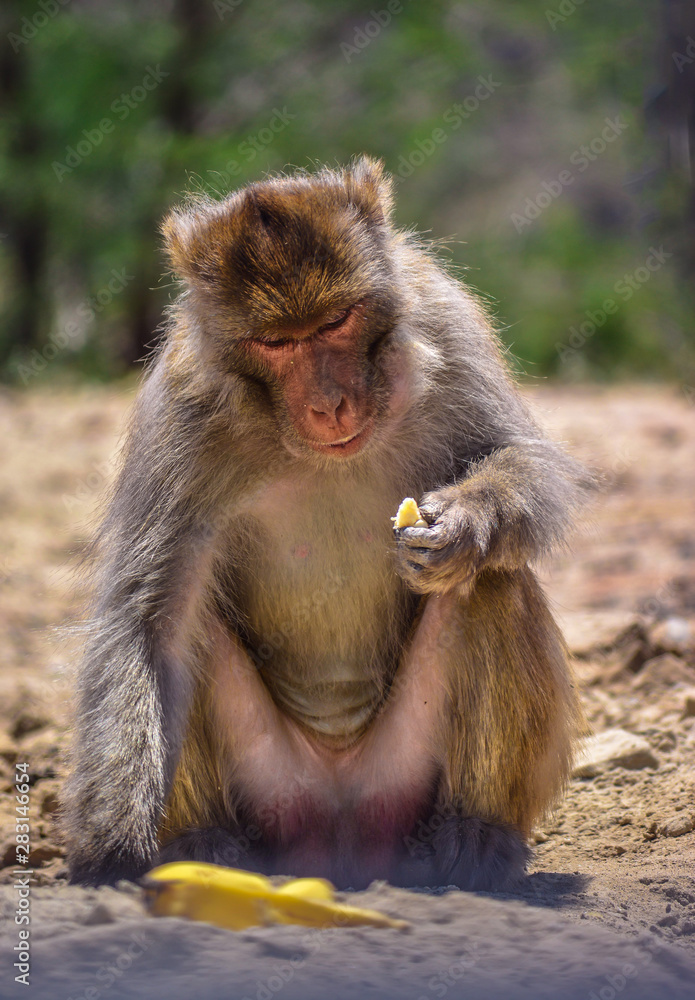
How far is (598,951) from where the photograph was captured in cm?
278

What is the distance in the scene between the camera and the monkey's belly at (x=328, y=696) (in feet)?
13.9

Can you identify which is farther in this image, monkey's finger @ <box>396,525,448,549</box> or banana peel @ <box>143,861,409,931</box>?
monkey's finger @ <box>396,525,448,549</box>

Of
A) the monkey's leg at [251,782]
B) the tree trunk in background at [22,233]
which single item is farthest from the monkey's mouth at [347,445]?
the tree trunk in background at [22,233]

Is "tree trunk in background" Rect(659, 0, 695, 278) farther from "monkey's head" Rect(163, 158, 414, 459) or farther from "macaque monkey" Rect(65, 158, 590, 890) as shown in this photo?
"monkey's head" Rect(163, 158, 414, 459)

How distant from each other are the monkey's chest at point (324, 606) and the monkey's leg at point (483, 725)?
199mm

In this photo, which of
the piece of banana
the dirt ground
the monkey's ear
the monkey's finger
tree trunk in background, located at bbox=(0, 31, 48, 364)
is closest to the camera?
the dirt ground

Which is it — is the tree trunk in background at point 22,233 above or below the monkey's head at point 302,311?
above

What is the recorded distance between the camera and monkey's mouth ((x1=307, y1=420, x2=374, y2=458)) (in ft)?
12.1

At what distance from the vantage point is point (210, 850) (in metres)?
3.83

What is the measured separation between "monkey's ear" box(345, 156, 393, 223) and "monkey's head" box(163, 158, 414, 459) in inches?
5.4

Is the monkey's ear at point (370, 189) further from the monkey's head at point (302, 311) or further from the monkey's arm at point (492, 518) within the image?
the monkey's arm at point (492, 518)

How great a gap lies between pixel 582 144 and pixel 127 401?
11282 millimetres

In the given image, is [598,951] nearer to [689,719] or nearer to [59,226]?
[689,719]

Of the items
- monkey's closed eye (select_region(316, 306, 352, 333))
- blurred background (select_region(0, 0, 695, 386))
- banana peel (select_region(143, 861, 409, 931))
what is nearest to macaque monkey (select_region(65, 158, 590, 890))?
monkey's closed eye (select_region(316, 306, 352, 333))
